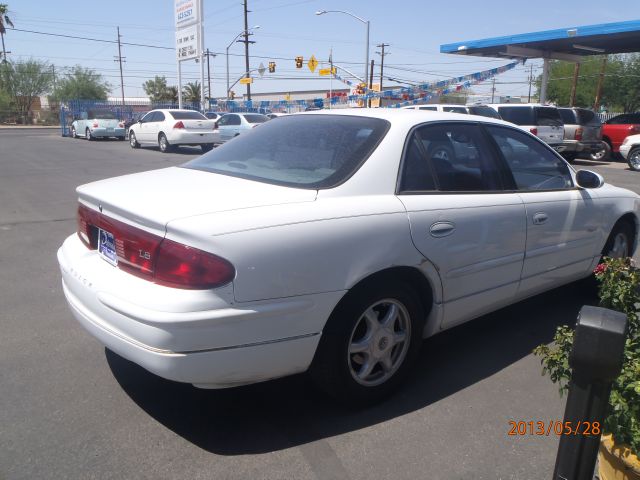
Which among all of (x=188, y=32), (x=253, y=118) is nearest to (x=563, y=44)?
(x=253, y=118)

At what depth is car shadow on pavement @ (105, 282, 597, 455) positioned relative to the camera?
9.21ft

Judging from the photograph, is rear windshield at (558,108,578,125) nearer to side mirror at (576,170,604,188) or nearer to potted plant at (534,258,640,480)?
side mirror at (576,170,604,188)

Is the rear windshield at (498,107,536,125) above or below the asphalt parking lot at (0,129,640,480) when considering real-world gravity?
above

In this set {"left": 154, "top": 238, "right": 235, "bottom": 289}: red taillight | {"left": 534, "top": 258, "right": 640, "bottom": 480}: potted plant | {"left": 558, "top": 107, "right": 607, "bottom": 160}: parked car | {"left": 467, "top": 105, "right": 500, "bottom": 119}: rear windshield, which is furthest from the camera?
{"left": 558, "top": 107, "right": 607, "bottom": 160}: parked car

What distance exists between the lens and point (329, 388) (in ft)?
9.49

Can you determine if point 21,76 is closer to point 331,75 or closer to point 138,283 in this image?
point 331,75

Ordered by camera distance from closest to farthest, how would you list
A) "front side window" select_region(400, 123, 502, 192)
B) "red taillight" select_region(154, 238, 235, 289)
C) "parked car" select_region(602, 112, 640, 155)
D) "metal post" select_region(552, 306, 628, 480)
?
"metal post" select_region(552, 306, 628, 480) < "red taillight" select_region(154, 238, 235, 289) < "front side window" select_region(400, 123, 502, 192) < "parked car" select_region(602, 112, 640, 155)

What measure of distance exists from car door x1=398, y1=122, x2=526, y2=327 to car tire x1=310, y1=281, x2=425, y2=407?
0.97ft

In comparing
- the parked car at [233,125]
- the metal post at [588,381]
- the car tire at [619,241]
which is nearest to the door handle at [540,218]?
the car tire at [619,241]

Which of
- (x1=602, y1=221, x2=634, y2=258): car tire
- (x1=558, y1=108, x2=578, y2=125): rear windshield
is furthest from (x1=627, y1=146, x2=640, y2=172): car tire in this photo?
(x1=602, y1=221, x2=634, y2=258): car tire

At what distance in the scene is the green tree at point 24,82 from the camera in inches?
2554

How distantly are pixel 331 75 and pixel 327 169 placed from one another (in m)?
34.8

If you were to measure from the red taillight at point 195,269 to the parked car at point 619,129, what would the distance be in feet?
64.5

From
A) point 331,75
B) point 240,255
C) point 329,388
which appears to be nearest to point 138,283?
point 240,255
